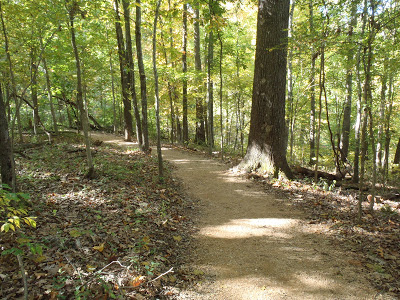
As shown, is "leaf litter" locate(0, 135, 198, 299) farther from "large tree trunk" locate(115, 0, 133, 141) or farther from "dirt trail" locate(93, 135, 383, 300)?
"large tree trunk" locate(115, 0, 133, 141)

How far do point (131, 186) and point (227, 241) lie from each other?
327cm

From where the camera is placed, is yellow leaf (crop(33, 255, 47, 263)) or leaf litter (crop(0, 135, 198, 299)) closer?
leaf litter (crop(0, 135, 198, 299))

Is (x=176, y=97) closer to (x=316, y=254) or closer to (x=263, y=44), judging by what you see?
(x=263, y=44)

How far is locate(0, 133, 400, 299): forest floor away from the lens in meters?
3.07

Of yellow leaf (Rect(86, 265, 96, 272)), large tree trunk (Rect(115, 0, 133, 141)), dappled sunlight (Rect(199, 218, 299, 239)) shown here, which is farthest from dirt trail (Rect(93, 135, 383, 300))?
large tree trunk (Rect(115, 0, 133, 141))

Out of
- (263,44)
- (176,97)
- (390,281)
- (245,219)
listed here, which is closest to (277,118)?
(263,44)

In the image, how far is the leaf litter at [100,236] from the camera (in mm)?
2838

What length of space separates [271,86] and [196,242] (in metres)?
5.66

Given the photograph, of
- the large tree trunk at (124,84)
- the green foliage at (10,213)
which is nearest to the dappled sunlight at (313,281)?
the green foliage at (10,213)

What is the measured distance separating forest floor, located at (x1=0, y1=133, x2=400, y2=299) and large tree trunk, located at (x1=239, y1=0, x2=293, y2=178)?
0.98 metres

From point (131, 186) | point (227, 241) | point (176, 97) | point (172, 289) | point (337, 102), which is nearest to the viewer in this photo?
point (172, 289)

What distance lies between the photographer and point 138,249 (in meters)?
3.83

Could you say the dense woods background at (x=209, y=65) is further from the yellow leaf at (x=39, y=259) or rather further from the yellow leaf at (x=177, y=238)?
the yellow leaf at (x=177, y=238)

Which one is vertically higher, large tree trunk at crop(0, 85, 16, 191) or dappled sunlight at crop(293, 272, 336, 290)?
large tree trunk at crop(0, 85, 16, 191)
